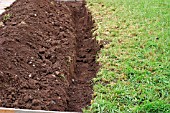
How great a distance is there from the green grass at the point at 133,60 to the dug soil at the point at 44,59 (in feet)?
0.75

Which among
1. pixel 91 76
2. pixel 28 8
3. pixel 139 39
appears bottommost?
pixel 91 76

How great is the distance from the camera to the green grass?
3240 mm

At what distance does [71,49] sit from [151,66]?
1383 millimetres

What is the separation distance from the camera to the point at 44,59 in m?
4.22

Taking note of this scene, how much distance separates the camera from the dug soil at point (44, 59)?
3400 mm

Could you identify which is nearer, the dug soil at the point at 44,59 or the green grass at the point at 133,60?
the green grass at the point at 133,60

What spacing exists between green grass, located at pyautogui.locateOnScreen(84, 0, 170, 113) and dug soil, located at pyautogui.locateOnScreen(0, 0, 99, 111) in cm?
23

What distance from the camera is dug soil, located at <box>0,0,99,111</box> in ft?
11.2

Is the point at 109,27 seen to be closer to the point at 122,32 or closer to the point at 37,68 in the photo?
the point at 122,32

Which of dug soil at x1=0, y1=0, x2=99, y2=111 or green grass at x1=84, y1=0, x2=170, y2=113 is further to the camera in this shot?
dug soil at x1=0, y1=0, x2=99, y2=111

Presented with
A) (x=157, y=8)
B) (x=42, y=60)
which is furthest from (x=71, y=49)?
(x=157, y=8)

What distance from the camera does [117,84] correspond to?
3590 mm

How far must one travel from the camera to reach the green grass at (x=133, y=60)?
3.24 meters

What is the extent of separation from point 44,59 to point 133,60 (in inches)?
46.0
